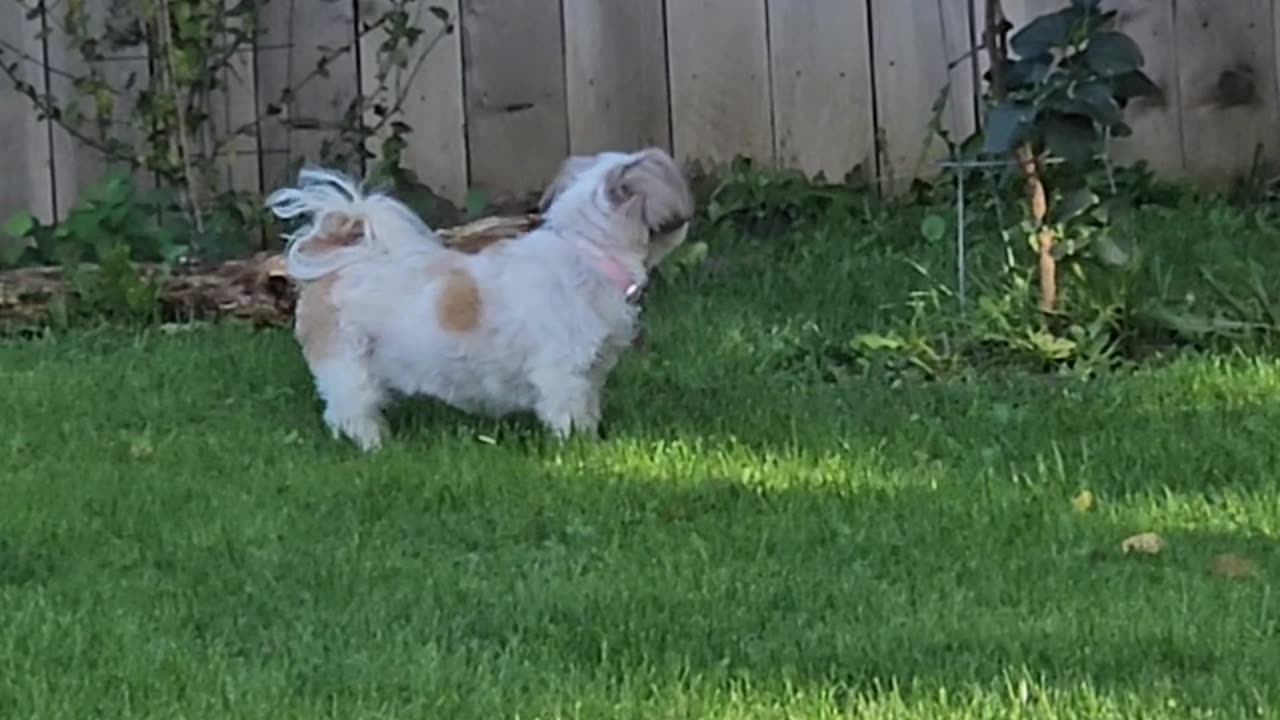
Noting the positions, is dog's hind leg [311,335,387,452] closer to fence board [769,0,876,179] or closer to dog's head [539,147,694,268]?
dog's head [539,147,694,268]

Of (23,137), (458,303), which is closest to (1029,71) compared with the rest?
(458,303)

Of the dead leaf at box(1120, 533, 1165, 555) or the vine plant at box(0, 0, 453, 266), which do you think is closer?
the dead leaf at box(1120, 533, 1165, 555)

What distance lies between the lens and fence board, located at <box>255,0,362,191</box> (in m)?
8.12

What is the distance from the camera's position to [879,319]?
6.48 metres

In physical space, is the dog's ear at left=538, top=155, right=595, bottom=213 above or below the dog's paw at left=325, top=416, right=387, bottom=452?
above

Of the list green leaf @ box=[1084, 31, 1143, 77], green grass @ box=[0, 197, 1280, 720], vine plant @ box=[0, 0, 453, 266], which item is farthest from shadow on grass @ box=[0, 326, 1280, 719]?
vine plant @ box=[0, 0, 453, 266]

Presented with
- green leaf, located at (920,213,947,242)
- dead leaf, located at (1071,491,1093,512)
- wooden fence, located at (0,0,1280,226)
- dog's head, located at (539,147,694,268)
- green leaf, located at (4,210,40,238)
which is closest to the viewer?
dead leaf, located at (1071,491,1093,512)

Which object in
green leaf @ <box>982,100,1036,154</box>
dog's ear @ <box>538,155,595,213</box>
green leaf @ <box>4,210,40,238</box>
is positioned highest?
green leaf @ <box>982,100,1036,154</box>

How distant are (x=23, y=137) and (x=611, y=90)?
6.86ft

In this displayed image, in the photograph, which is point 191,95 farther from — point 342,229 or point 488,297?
point 488,297

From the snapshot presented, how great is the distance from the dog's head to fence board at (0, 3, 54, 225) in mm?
3348

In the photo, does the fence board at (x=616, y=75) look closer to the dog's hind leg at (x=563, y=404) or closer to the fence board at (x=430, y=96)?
the fence board at (x=430, y=96)

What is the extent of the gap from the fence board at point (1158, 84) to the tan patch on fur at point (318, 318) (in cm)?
340

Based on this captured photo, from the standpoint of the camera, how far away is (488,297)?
5.36 m
